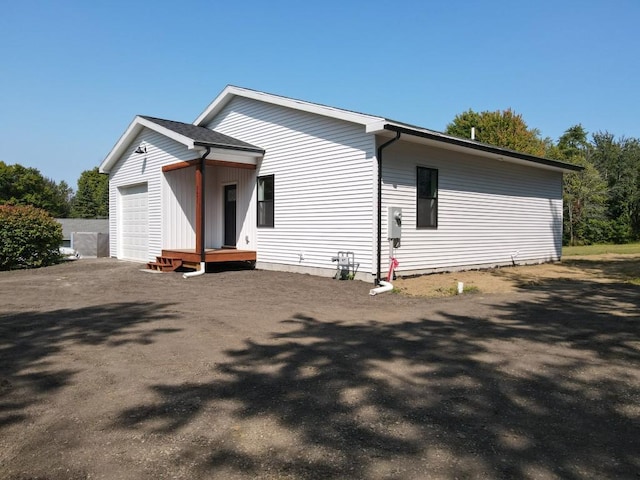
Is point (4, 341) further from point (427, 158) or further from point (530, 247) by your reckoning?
point (530, 247)

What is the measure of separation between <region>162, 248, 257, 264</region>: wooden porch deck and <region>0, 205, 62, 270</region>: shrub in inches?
189

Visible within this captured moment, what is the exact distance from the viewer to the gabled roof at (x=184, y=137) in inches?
470

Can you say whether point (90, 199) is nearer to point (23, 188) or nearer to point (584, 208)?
point (23, 188)

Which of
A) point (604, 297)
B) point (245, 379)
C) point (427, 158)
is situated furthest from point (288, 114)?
point (245, 379)

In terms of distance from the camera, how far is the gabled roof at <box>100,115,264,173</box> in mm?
11946

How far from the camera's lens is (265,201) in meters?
13.1

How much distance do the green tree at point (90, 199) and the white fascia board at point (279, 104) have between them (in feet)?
166

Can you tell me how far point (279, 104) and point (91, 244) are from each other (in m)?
11.8

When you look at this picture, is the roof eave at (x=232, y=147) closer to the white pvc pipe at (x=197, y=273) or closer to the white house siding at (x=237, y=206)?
the white house siding at (x=237, y=206)

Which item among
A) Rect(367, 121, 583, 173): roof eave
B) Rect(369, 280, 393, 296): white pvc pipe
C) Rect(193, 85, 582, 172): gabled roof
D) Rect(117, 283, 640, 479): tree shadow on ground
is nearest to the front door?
Rect(193, 85, 582, 172): gabled roof

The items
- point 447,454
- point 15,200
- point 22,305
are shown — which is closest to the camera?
point 447,454

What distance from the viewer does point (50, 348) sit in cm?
505

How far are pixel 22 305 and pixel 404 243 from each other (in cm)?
A: 788

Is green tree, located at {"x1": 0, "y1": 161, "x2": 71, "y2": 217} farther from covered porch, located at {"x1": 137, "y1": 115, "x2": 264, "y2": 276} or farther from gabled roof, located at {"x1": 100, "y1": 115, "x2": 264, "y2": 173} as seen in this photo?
covered porch, located at {"x1": 137, "y1": 115, "x2": 264, "y2": 276}
